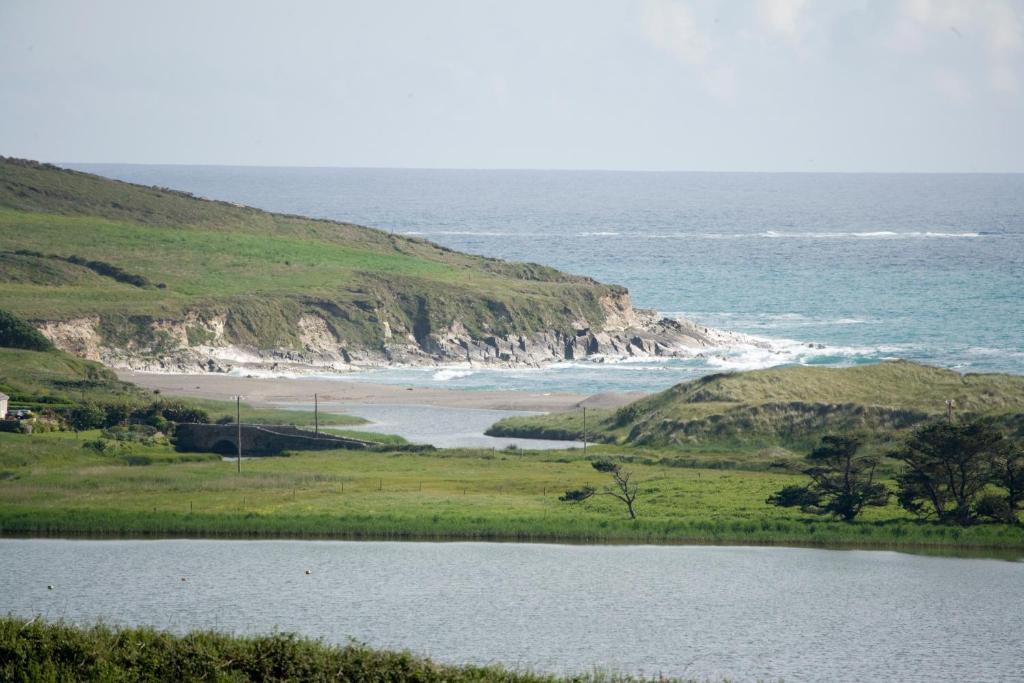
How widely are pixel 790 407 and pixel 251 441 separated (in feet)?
114

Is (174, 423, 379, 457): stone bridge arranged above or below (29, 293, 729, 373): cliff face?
below

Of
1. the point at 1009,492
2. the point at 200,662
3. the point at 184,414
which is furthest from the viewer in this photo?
the point at 184,414

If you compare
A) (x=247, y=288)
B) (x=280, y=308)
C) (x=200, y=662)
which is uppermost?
(x=247, y=288)

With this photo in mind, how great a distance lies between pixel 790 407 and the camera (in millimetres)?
102250

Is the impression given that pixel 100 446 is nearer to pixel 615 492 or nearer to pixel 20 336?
pixel 615 492

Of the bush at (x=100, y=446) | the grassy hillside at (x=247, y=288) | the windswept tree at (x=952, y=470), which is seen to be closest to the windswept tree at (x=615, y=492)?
the windswept tree at (x=952, y=470)

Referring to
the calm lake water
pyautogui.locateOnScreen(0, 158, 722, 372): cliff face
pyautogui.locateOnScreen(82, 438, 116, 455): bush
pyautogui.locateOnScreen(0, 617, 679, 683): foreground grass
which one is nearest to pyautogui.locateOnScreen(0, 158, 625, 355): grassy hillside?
pyautogui.locateOnScreen(0, 158, 722, 372): cliff face

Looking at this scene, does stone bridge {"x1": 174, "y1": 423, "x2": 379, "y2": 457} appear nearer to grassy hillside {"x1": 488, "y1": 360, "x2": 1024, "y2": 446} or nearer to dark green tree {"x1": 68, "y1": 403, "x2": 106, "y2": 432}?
dark green tree {"x1": 68, "y1": 403, "x2": 106, "y2": 432}

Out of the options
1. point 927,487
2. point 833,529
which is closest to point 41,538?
point 833,529

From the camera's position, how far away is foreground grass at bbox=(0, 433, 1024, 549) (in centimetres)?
7019

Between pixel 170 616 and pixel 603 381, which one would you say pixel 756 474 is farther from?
pixel 603 381

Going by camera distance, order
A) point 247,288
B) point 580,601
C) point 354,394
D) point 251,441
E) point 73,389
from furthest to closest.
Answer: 1. point 247,288
2. point 354,394
3. point 73,389
4. point 251,441
5. point 580,601

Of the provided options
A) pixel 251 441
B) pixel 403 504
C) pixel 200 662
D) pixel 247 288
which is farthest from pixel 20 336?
pixel 200 662

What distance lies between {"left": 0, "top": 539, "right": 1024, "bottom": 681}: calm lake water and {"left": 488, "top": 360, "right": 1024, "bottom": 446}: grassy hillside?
3119cm
